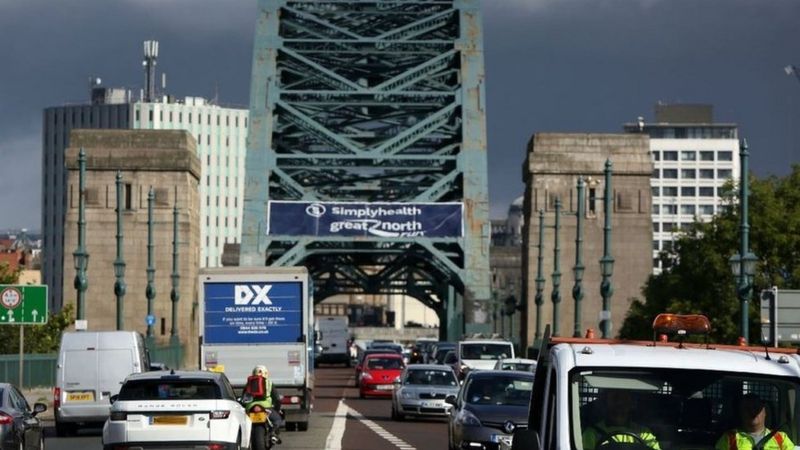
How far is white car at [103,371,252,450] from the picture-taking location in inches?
972

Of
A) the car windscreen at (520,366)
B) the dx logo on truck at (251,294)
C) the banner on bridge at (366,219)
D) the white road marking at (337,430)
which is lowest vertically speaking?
the white road marking at (337,430)

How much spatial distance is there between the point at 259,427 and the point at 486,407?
3.38 m

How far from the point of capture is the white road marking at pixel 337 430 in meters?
33.2

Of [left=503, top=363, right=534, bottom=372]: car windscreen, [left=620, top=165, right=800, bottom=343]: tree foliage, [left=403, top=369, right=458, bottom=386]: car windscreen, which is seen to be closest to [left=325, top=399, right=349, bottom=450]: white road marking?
[left=403, top=369, right=458, bottom=386]: car windscreen

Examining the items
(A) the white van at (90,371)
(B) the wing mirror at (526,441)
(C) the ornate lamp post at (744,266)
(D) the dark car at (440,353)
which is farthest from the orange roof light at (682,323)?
(D) the dark car at (440,353)

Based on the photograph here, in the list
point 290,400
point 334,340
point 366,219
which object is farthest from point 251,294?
point 334,340

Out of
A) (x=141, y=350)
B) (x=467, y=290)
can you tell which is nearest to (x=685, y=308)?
(x=467, y=290)

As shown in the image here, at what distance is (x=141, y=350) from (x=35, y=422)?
540 inches

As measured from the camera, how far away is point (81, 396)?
1505 inches

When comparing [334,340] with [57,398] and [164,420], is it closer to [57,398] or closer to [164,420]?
[57,398]

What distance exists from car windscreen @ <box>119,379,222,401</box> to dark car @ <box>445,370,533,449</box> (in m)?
3.93

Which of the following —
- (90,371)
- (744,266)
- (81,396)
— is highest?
(744,266)

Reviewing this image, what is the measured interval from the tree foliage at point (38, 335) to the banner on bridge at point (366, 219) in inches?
764

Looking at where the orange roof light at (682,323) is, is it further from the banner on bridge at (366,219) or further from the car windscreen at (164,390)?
the banner on bridge at (366,219)
